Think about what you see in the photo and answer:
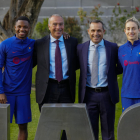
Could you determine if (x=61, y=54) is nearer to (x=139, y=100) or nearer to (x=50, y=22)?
(x=50, y=22)

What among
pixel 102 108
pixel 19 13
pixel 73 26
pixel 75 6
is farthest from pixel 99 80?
pixel 75 6

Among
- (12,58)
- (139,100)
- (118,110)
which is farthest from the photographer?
(118,110)

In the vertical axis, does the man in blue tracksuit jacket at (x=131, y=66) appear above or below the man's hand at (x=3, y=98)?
above

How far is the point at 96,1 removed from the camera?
2458cm

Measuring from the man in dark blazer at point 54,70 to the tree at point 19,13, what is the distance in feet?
17.2

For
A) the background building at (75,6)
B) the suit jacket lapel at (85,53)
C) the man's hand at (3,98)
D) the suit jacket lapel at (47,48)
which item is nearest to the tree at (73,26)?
the background building at (75,6)

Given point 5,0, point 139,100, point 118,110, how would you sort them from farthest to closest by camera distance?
1. point 5,0
2. point 118,110
3. point 139,100

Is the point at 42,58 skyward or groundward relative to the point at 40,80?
skyward

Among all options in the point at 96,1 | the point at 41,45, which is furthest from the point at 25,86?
the point at 96,1

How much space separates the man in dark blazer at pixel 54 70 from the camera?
408cm

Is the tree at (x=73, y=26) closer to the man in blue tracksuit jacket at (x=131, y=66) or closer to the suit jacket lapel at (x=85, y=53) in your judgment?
the suit jacket lapel at (x=85, y=53)

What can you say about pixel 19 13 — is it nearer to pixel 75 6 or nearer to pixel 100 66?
pixel 100 66

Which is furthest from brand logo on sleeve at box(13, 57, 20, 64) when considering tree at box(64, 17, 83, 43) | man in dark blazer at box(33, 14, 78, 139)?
tree at box(64, 17, 83, 43)

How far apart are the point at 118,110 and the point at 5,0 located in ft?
64.0
